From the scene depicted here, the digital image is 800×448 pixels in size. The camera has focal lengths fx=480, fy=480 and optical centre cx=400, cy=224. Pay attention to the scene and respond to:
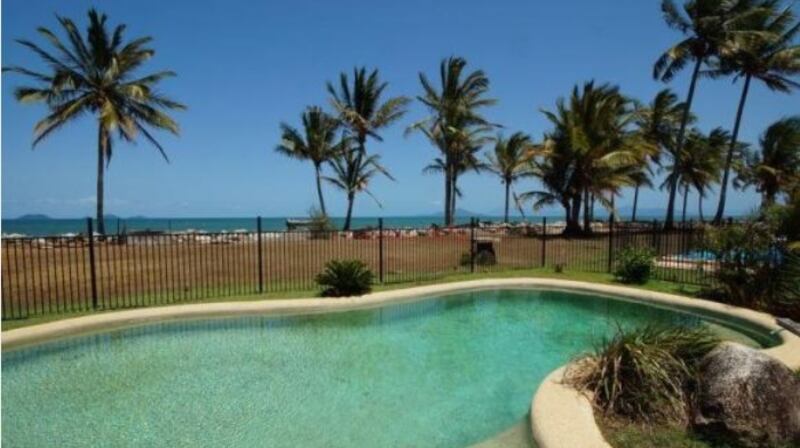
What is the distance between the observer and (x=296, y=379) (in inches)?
254

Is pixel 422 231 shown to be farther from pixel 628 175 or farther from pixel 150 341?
pixel 150 341

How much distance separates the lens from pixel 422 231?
23703 millimetres

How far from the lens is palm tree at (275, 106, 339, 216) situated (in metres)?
28.7

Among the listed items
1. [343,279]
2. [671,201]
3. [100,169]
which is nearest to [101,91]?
[100,169]

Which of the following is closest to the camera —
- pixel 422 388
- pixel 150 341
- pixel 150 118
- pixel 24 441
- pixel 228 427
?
pixel 24 441

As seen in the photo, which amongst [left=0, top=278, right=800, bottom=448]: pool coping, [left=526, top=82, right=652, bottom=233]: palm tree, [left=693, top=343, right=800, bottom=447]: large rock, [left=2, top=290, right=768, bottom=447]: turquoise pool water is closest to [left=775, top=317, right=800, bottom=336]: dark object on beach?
[left=0, top=278, right=800, bottom=448]: pool coping

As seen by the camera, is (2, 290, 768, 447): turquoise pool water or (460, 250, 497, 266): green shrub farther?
(460, 250, 497, 266): green shrub

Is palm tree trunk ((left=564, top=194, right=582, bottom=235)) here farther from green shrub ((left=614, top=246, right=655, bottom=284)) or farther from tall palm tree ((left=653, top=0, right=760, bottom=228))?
green shrub ((left=614, top=246, right=655, bottom=284))

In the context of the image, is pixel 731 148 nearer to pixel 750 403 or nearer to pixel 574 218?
pixel 574 218

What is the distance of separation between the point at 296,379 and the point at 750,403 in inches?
198

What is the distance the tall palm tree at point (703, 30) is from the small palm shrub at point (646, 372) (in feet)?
71.9

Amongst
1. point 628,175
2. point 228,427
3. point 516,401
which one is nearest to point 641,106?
point 628,175

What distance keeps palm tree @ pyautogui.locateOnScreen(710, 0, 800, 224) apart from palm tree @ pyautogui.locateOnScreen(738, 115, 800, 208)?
23.2ft

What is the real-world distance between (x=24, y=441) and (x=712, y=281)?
1323cm
